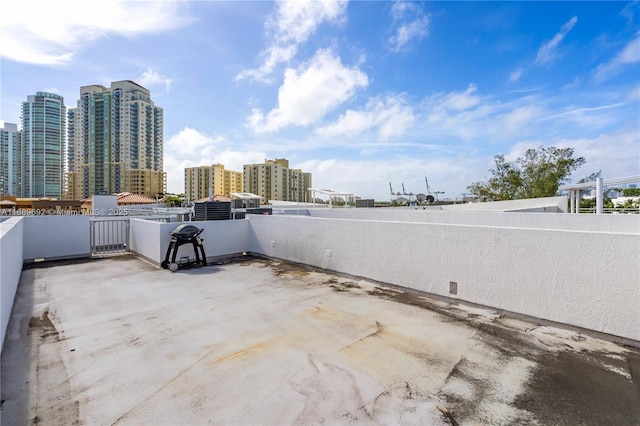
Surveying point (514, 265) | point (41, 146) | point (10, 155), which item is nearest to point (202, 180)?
point (41, 146)

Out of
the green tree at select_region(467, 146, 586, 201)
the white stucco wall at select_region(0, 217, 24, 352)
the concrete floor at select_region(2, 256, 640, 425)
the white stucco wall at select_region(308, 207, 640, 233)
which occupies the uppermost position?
the green tree at select_region(467, 146, 586, 201)

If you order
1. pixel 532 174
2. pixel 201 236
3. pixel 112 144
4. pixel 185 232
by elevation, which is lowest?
pixel 201 236

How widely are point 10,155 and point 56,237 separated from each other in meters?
62.4

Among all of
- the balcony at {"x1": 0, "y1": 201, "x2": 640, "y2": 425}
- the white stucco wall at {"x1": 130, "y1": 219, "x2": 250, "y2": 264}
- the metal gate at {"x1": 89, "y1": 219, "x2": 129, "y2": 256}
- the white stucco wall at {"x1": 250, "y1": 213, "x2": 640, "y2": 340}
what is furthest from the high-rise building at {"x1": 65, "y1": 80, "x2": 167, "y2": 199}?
the white stucco wall at {"x1": 250, "y1": 213, "x2": 640, "y2": 340}

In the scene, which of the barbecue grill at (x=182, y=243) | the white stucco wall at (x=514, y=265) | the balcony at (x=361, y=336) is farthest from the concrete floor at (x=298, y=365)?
the barbecue grill at (x=182, y=243)

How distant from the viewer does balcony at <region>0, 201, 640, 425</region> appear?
2258mm

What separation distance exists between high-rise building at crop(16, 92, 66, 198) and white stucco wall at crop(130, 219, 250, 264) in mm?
63798

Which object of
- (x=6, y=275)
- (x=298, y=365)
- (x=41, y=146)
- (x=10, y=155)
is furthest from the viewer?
(x=41, y=146)

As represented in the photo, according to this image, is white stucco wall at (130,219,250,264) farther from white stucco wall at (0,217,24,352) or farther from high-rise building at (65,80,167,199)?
high-rise building at (65,80,167,199)

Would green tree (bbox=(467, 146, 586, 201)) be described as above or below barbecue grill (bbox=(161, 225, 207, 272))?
above

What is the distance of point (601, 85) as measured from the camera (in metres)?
15.4

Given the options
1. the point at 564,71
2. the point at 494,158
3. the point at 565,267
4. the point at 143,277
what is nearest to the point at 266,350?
the point at 565,267

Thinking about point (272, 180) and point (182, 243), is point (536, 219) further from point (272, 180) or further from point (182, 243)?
point (272, 180)

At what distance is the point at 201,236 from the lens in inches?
320
